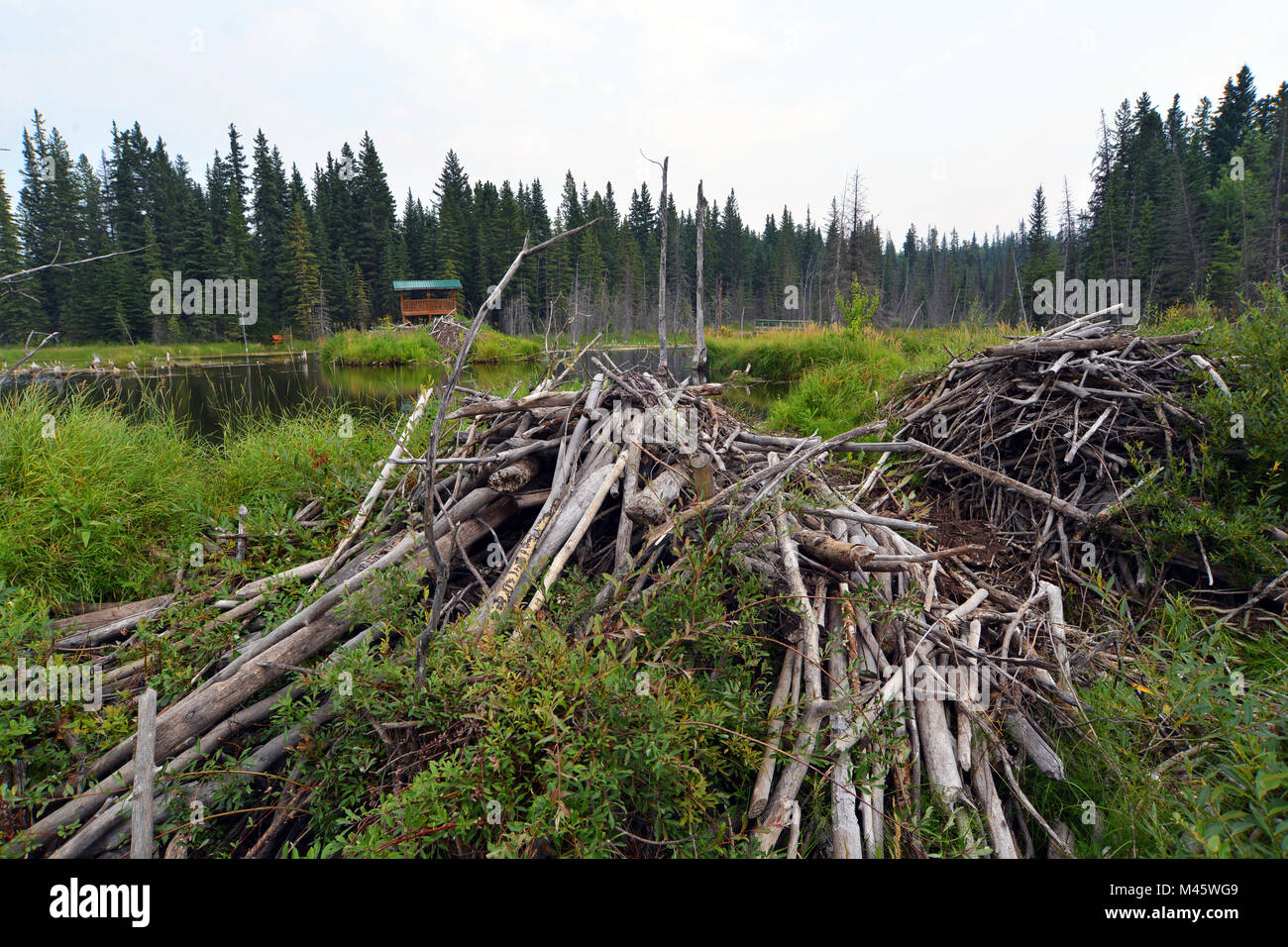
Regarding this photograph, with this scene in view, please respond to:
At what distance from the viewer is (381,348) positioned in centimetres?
3628

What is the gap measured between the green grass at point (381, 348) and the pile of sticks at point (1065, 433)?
32931 mm

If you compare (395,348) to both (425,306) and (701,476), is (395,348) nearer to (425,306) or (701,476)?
(425,306)

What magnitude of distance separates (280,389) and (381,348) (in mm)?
16576

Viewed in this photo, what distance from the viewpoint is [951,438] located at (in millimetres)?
5645

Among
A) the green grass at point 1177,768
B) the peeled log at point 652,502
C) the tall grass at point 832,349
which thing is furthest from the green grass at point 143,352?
the green grass at point 1177,768

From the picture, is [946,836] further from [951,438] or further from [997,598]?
[951,438]

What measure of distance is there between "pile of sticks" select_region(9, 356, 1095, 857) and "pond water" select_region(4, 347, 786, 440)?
1.77 meters

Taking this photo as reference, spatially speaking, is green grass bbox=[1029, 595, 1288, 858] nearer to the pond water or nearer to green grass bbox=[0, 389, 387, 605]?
the pond water

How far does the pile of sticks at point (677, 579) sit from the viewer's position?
211 cm
